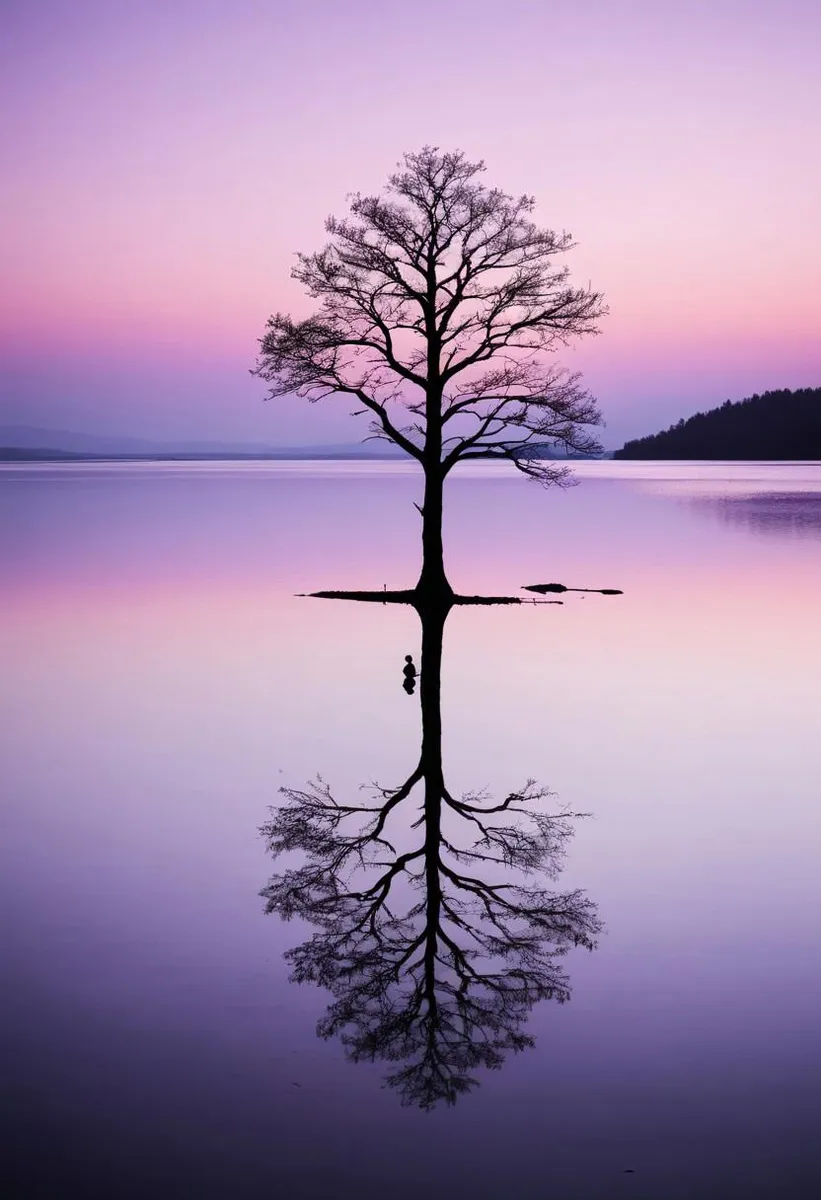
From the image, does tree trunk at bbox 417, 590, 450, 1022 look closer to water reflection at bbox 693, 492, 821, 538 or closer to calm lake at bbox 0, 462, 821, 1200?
calm lake at bbox 0, 462, 821, 1200

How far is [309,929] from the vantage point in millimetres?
10586

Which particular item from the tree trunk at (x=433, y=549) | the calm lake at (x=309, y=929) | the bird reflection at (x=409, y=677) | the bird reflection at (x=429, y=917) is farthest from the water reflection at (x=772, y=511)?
the bird reflection at (x=429, y=917)

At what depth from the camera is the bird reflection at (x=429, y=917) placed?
8.56 m

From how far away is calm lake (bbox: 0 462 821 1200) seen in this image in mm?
7074

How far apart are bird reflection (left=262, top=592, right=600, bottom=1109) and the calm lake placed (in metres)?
0.21

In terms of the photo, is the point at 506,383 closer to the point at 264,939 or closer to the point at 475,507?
the point at 264,939

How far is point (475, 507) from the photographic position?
110125 millimetres

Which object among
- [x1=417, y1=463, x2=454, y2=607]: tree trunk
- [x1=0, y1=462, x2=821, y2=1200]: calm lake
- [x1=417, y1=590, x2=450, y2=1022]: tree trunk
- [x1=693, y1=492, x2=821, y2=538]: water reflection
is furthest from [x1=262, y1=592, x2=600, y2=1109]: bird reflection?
[x1=693, y1=492, x2=821, y2=538]: water reflection

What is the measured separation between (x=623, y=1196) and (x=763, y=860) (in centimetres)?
634

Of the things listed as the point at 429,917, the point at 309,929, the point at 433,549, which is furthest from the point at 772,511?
the point at 309,929

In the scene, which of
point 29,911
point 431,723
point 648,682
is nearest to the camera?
point 29,911

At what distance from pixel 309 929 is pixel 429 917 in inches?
43.9

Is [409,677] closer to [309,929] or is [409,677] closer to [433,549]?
[309,929]

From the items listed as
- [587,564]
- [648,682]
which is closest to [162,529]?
[587,564]
